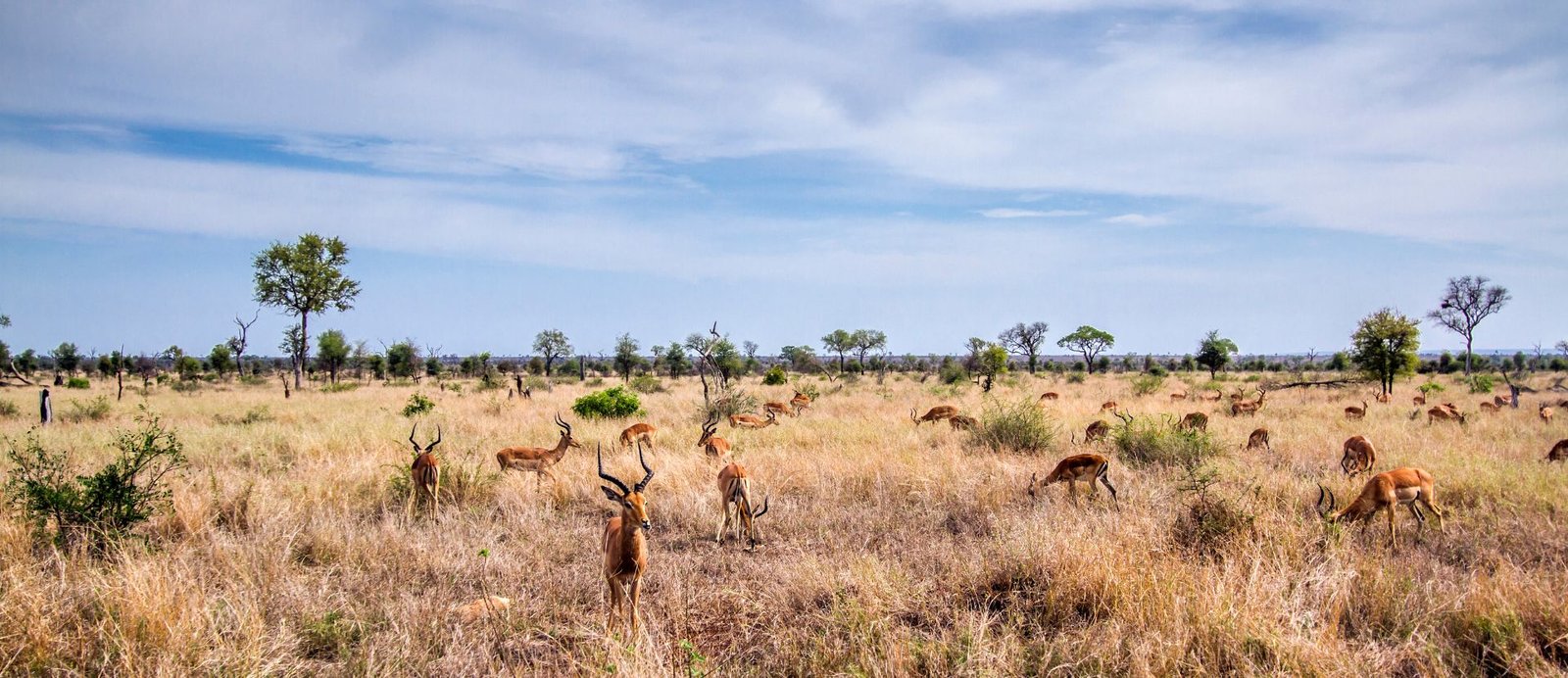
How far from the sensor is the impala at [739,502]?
6.90m

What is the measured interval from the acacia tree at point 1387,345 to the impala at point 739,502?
25.3m

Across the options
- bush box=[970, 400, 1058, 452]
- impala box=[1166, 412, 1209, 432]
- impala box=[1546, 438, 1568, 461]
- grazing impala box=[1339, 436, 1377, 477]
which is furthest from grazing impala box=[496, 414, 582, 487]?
impala box=[1546, 438, 1568, 461]

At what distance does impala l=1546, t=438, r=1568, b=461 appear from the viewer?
9.54 meters

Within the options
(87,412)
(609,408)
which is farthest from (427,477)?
(87,412)

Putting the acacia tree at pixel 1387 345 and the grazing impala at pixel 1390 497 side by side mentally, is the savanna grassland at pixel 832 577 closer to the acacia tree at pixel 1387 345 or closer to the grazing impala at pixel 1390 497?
the grazing impala at pixel 1390 497

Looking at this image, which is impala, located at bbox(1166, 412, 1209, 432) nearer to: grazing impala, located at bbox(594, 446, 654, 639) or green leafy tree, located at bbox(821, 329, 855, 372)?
grazing impala, located at bbox(594, 446, 654, 639)

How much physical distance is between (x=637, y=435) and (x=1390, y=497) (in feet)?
34.8

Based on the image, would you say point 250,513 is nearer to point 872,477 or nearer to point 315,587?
point 315,587

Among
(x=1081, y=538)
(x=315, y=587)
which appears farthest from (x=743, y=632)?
(x=315, y=587)

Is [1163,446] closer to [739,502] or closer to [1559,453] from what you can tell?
[1559,453]

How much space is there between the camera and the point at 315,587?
5348 mm

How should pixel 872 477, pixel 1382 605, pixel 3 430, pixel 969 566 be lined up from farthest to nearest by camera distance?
pixel 3 430 → pixel 872 477 → pixel 969 566 → pixel 1382 605

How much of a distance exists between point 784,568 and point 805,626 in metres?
1.13

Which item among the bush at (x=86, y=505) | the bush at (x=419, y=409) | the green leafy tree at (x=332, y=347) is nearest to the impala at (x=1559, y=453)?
the bush at (x=86, y=505)
